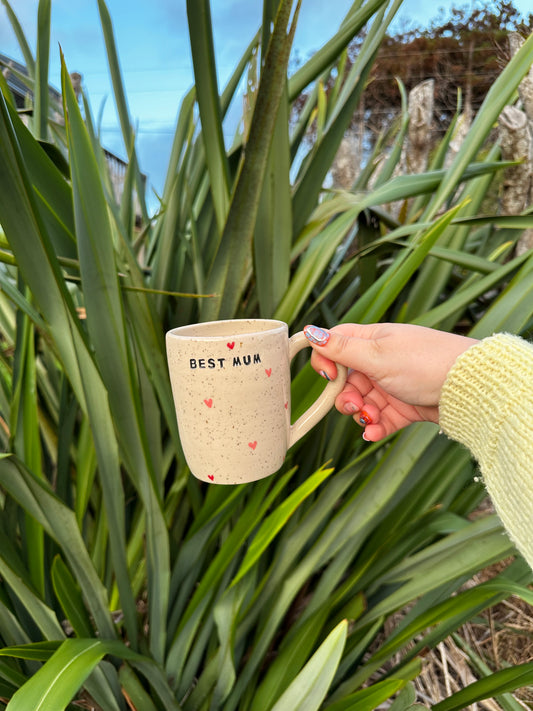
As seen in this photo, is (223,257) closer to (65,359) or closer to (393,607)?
(65,359)

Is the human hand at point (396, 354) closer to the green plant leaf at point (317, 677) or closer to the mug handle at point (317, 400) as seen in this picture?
the mug handle at point (317, 400)

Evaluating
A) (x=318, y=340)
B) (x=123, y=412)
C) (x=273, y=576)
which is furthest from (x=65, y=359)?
(x=273, y=576)

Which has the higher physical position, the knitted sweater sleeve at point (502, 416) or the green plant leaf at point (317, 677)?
the knitted sweater sleeve at point (502, 416)

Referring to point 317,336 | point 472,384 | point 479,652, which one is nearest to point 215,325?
point 317,336

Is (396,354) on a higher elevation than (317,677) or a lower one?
higher

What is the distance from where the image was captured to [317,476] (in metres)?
0.39

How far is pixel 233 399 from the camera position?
329 millimetres

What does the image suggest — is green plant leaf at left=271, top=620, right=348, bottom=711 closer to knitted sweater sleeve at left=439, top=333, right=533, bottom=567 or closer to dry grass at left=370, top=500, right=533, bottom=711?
knitted sweater sleeve at left=439, top=333, right=533, bottom=567

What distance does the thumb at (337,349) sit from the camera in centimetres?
36

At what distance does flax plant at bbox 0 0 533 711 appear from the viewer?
0.36 m

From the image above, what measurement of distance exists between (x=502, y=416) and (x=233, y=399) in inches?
7.5

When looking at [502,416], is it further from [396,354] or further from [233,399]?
[233,399]

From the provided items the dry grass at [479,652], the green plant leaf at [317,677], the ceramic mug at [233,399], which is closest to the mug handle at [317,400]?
the ceramic mug at [233,399]

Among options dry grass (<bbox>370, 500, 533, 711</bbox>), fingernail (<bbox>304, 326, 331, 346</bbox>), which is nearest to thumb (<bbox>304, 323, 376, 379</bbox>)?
fingernail (<bbox>304, 326, 331, 346</bbox>)
